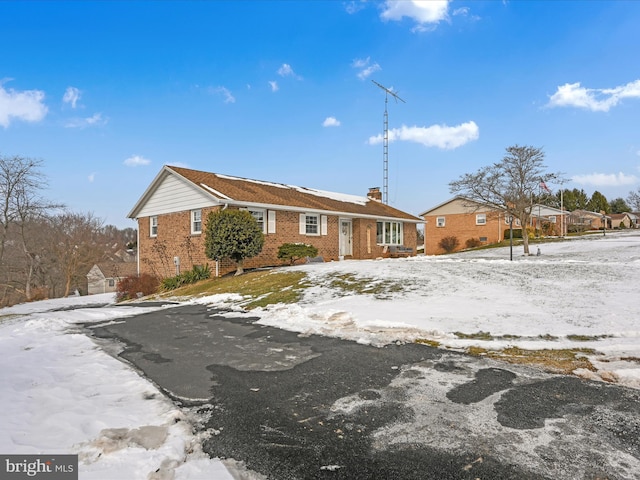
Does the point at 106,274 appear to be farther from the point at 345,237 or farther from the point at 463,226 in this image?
the point at 463,226

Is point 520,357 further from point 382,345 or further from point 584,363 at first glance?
point 382,345

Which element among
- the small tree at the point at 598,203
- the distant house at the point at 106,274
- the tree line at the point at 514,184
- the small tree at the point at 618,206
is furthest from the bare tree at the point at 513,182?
the small tree at the point at 618,206

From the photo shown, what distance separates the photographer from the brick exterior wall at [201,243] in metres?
17.5

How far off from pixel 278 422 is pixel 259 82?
1940cm

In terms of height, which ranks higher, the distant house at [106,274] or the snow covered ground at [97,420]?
the snow covered ground at [97,420]

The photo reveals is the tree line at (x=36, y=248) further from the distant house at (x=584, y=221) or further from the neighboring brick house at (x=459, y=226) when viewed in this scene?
the distant house at (x=584, y=221)

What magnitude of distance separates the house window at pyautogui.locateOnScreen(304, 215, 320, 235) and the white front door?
7.90 feet

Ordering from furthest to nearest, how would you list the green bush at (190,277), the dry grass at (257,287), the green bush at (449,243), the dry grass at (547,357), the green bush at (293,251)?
the green bush at (449,243) → the green bush at (293,251) → the green bush at (190,277) → the dry grass at (257,287) → the dry grass at (547,357)

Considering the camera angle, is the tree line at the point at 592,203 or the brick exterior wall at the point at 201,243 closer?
the brick exterior wall at the point at 201,243

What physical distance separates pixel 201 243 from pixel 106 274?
35.7 meters

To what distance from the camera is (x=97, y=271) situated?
47906 millimetres

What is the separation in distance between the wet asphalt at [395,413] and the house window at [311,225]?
14539 mm

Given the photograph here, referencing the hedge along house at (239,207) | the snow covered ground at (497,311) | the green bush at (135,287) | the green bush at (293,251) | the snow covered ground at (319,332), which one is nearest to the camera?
the snow covered ground at (319,332)

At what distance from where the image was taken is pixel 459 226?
123 ft
